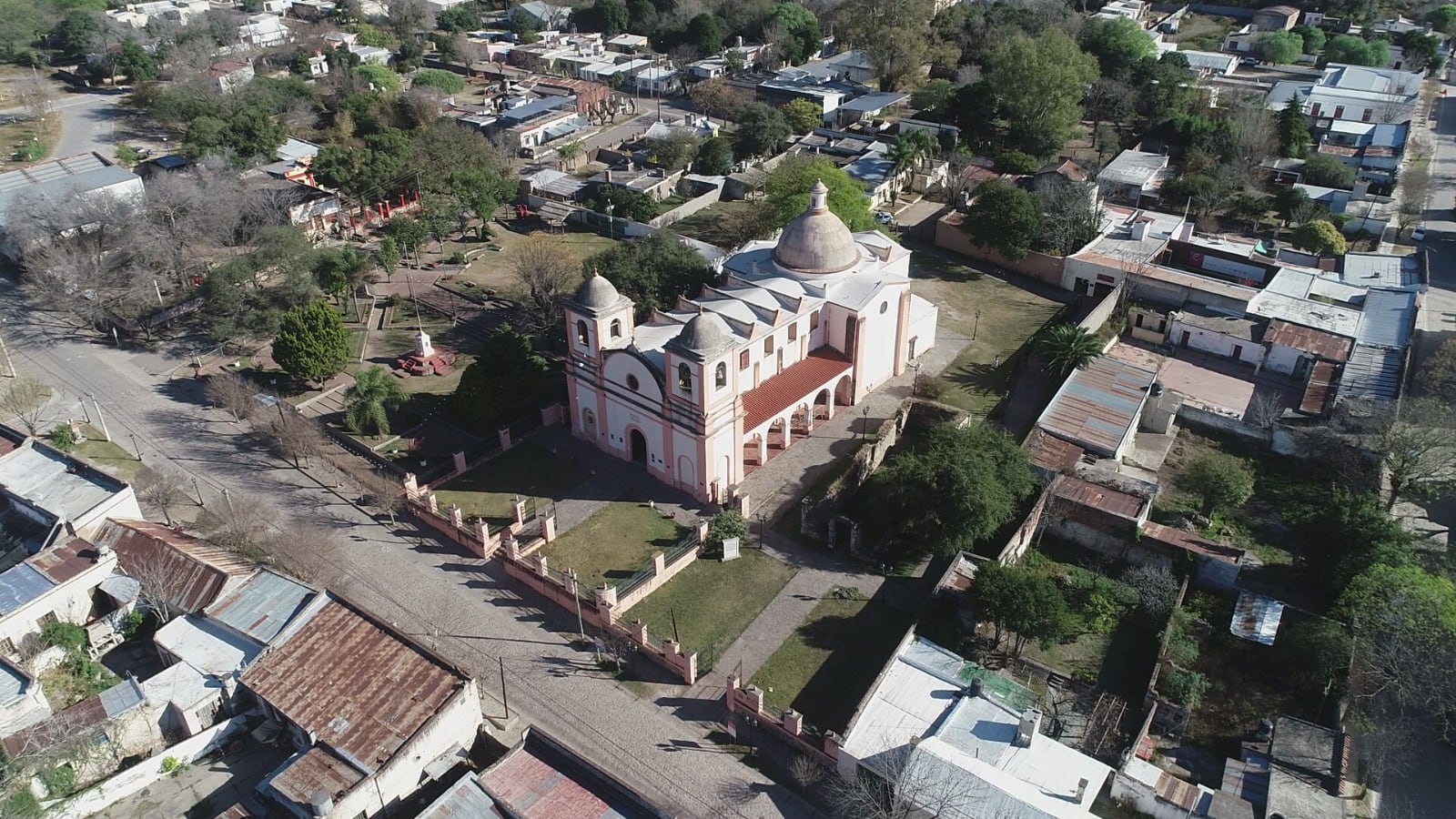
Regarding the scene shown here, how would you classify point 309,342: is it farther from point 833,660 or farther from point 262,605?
point 833,660

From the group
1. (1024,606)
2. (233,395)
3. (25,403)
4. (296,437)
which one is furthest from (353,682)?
(25,403)

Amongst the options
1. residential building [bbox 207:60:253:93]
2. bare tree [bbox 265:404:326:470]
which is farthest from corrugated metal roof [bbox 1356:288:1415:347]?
residential building [bbox 207:60:253:93]

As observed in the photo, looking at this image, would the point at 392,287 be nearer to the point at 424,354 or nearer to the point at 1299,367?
the point at 424,354

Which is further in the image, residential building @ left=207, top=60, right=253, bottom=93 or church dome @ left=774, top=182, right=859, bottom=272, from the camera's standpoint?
residential building @ left=207, top=60, right=253, bottom=93

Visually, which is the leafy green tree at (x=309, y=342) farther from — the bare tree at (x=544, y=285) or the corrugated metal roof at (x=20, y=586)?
the corrugated metal roof at (x=20, y=586)

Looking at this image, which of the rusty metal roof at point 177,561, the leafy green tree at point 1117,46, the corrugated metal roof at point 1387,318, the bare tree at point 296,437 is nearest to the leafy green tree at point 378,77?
the bare tree at point 296,437

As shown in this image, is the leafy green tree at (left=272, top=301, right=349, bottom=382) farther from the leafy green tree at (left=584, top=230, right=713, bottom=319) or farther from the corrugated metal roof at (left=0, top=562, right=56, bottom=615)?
the corrugated metal roof at (left=0, top=562, right=56, bottom=615)
